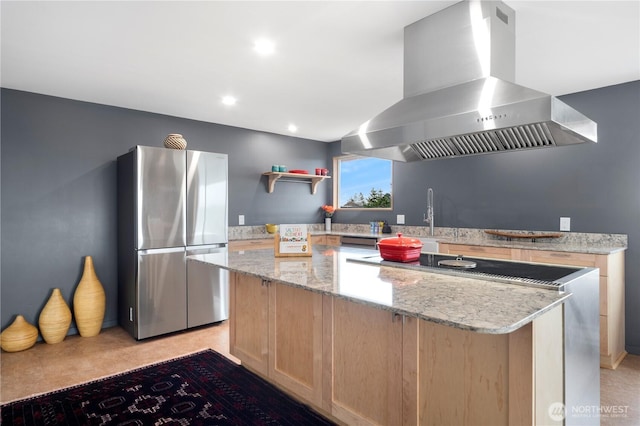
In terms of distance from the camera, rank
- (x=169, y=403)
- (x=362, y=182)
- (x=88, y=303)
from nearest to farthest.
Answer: (x=169, y=403) → (x=88, y=303) → (x=362, y=182)

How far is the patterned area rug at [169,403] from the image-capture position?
7.14ft

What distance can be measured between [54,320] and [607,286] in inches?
182

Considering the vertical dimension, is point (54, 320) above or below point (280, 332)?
below

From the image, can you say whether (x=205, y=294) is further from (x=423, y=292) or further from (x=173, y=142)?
(x=423, y=292)

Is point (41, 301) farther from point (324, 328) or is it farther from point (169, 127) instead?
point (324, 328)

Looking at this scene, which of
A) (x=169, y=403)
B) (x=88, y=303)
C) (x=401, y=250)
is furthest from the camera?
(x=88, y=303)

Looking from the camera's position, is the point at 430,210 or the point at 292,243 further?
the point at 430,210

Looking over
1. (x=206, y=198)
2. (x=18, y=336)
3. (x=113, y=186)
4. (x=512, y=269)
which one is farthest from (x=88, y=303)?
(x=512, y=269)

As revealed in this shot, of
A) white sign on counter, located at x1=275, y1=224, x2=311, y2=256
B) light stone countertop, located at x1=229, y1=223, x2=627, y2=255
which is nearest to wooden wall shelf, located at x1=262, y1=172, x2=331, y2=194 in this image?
light stone countertop, located at x1=229, y1=223, x2=627, y2=255

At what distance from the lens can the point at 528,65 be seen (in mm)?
2840

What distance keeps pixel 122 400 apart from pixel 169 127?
2.96m

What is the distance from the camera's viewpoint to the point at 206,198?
3920mm

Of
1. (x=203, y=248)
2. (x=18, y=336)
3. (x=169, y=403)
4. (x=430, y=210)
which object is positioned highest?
(x=430, y=210)

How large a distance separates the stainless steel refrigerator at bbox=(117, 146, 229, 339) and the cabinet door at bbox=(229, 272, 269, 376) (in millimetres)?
1199
